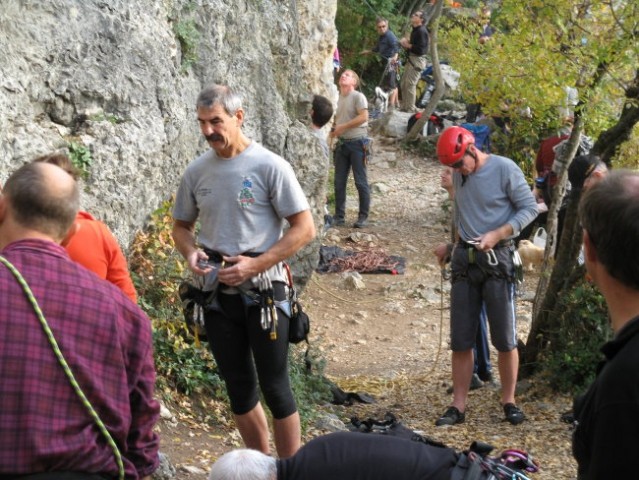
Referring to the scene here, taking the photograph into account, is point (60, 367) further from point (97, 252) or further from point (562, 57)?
point (562, 57)

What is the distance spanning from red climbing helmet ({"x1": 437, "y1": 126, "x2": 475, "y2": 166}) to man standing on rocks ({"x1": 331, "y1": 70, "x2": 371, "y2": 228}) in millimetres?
7305

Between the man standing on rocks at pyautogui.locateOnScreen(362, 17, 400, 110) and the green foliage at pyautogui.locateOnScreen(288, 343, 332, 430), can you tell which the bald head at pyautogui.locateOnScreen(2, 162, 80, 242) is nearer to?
the green foliage at pyautogui.locateOnScreen(288, 343, 332, 430)

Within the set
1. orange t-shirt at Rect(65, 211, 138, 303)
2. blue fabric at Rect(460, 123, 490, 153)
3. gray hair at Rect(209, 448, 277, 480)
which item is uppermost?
orange t-shirt at Rect(65, 211, 138, 303)

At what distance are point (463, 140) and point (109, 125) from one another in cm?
247

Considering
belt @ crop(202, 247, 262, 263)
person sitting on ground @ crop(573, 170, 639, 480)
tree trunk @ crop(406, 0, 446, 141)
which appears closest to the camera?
person sitting on ground @ crop(573, 170, 639, 480)

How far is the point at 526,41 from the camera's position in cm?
842

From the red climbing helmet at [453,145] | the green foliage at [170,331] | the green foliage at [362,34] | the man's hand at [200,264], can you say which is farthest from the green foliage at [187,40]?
the green foliage at [362,34]

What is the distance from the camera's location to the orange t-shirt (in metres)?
4.10

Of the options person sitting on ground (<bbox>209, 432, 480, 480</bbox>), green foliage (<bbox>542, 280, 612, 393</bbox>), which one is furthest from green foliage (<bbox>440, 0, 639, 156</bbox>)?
person sitting on ground (<bbox>209, 432, 480, 480</bbox>)

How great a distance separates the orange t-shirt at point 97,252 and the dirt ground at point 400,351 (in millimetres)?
1624

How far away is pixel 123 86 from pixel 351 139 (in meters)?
7.18

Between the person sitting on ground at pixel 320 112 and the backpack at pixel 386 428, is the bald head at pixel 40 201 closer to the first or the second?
the backpack at pixel 386 428

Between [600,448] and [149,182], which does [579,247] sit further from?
[600,448]

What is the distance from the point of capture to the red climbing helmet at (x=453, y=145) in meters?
6.52
